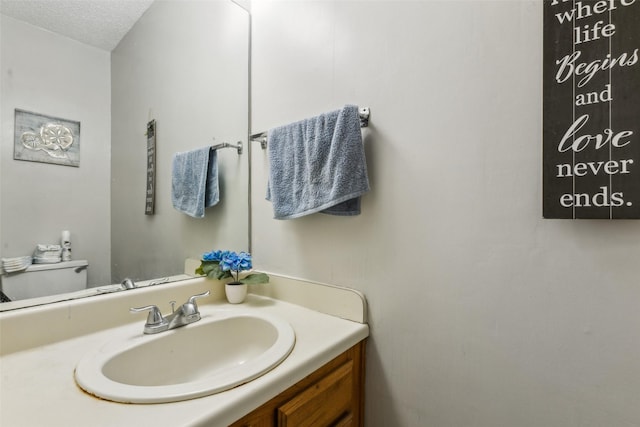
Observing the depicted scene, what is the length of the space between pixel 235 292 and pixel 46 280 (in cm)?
54

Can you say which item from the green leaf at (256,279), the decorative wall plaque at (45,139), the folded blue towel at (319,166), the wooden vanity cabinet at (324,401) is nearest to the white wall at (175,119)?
the decorative wall plaque at (45,139)

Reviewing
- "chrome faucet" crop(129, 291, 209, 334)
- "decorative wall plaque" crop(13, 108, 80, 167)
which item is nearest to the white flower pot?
"chrome faucet" crop(129, 291, 209, 334)

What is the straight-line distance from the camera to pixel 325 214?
101cm

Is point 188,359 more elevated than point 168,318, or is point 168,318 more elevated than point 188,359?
point 168,318

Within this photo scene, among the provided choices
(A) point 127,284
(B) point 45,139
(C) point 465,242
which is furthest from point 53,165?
(C) point 465,242

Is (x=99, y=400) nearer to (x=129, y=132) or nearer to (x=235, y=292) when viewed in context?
(x=235, y=292)

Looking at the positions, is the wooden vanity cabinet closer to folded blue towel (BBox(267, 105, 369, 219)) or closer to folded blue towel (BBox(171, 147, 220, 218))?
folded blue towel (BBox(267, 105, 369, 219))

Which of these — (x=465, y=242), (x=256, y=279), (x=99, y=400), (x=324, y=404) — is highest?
(x=465, y=242)

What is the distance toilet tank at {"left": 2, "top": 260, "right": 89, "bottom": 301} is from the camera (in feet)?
2.53

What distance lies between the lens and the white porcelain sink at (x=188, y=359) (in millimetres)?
561

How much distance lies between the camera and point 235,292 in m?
1.10

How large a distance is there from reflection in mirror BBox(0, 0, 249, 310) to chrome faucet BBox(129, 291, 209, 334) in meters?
0.19

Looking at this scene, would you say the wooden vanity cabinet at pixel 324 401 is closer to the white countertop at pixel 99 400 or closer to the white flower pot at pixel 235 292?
the white countertop at pixel 99 400

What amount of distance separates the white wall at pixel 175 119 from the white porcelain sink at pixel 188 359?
293 mm
